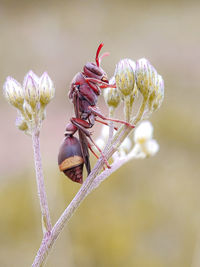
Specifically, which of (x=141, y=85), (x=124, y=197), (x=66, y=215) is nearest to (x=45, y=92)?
(x=141, y=85)

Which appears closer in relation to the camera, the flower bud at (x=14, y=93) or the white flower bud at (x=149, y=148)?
the flower bud at (x=14, y=93)

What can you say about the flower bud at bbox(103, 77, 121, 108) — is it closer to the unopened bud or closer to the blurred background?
the unopened bud

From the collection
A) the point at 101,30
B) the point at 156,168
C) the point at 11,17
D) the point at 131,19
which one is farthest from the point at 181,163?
the point at 11,17

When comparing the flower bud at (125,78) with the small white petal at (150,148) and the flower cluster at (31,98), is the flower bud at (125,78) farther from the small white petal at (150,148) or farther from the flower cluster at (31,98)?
the small white petal at (150,148)

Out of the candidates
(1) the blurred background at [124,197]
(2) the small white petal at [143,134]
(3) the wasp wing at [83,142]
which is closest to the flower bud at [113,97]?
(3) the wasp wing at [83,142]

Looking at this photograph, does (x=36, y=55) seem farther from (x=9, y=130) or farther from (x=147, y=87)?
(x=147, y=87)

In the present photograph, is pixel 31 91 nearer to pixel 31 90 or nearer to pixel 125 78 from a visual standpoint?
pixel 31 90

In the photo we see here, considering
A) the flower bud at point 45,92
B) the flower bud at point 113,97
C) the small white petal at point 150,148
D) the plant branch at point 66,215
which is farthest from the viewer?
the small white petal at point 150,148
